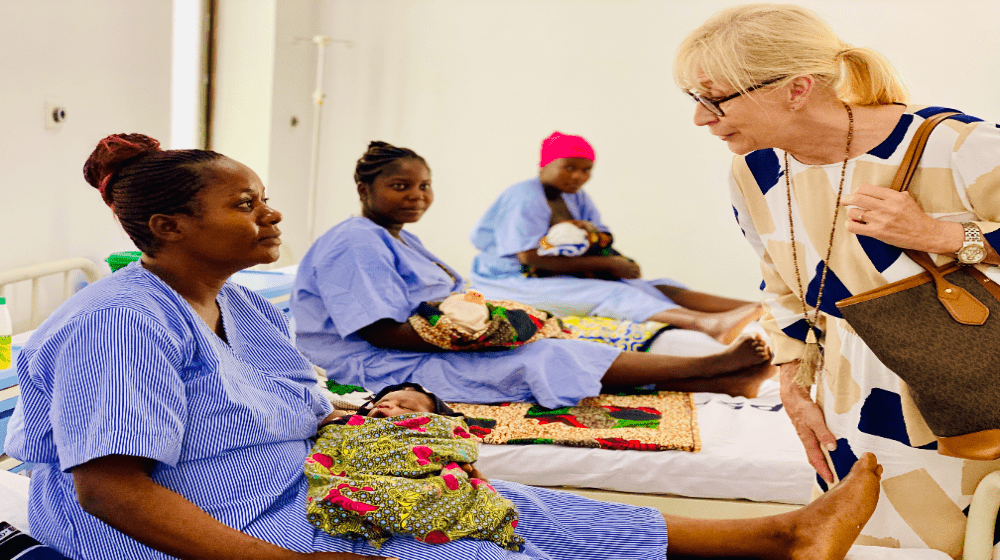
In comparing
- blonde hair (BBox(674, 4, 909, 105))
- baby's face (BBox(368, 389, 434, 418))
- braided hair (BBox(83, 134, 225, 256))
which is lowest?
baby's face (BBox(368, 389, 434, 418))

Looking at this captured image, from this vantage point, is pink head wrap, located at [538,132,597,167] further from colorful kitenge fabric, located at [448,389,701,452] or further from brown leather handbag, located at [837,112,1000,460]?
brown leather handbag, located at [837,112,1000,460]

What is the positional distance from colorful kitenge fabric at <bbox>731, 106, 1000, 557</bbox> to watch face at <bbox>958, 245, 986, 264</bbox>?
3cm

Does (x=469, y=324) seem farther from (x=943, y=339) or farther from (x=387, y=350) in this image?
(x=943, y=339)

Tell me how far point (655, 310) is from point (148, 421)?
308 cm

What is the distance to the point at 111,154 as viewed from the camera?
56.8 inches

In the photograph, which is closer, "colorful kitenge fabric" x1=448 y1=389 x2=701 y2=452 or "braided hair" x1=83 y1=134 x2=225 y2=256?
"braided hair" x1=83 y1=134 x2=225 y2=256

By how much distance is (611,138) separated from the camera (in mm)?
5910

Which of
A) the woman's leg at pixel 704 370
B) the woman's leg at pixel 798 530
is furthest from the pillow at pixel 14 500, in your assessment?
the woman's leg at pixel 704 370

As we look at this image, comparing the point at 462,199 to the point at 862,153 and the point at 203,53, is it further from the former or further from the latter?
the point at 862,153

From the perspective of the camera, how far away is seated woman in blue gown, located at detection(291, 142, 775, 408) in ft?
9.25

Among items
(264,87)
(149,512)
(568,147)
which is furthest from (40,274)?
(568,147)

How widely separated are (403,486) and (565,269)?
3.07m

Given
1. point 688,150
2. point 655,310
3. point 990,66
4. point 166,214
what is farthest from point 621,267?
point 166,214

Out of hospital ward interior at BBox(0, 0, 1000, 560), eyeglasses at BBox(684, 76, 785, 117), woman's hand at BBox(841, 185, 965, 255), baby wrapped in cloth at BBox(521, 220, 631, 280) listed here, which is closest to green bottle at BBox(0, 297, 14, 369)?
hospital ward interior at BBox(0, 0, 1000, 560)
